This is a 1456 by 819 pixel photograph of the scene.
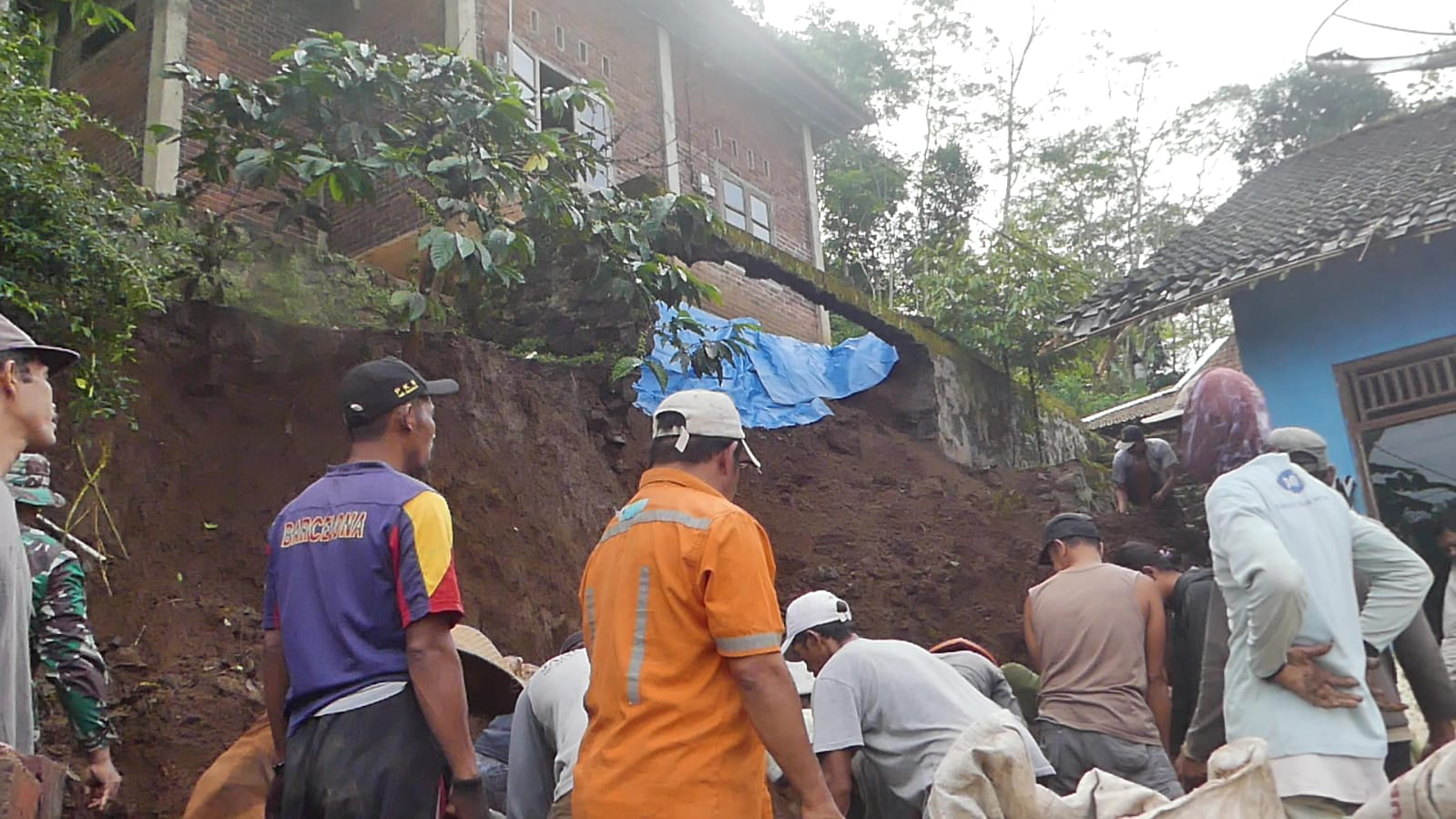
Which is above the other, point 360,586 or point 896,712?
point 360,586

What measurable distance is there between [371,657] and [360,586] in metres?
0.17

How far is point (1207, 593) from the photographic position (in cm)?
466

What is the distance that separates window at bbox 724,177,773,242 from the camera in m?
15.3

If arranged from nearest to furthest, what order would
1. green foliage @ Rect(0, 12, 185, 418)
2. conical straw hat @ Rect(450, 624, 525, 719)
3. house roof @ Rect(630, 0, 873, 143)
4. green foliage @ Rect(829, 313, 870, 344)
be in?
1. conical straw hat @ Rect(450, 624, 525, 719)
2. green foliage @ Rect(0, 12, 185, 418)
3. house roof @ Rect(630, 0, 873, 143)
4. green foliage @ Rect(829, 313, 870, 344)

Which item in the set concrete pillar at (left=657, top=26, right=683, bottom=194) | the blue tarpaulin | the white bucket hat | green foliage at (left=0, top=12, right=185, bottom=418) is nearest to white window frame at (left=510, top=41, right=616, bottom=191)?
concrete pillar at (left=657, top=26, right=683, bottom=194)

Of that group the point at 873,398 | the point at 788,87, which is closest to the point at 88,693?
the point at 873,398

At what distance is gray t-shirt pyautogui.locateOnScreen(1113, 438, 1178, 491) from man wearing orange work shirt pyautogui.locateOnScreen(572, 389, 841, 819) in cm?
758

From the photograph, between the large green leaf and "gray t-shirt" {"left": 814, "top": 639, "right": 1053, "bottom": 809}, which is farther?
the large green leaf

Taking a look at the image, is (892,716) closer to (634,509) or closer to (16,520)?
(634,509)

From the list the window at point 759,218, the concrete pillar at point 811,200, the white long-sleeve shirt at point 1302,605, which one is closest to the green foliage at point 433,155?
the white long-sleeve shirt at point 1302,605

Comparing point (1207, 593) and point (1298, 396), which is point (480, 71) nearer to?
point (1207, 593)

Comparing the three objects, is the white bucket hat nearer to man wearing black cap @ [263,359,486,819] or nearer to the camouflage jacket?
man wearing black cap @ [263,359,486,819]

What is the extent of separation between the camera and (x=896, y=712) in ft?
12.7

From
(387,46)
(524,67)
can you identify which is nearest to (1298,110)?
(524,67)
